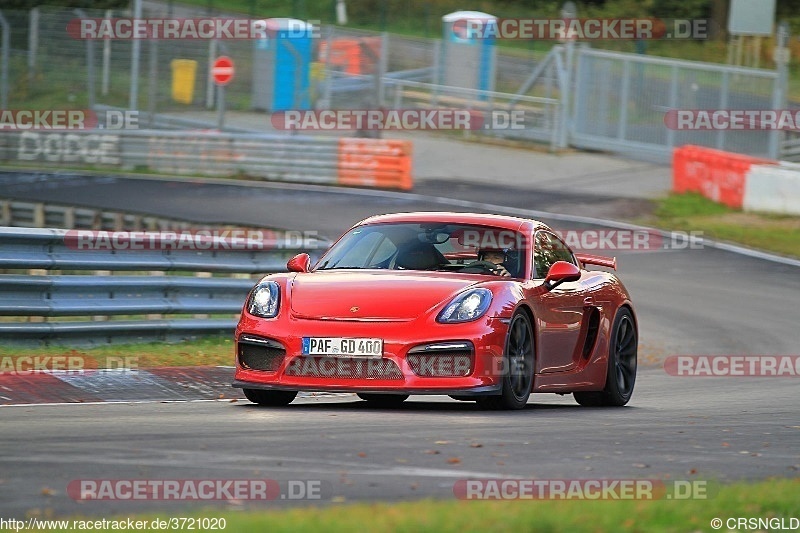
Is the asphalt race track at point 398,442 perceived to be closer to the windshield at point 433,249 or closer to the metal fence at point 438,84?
the windshield at point 433,249

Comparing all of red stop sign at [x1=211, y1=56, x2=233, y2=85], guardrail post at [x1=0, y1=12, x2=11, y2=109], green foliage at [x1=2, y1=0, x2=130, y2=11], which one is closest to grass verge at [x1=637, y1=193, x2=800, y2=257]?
red stop sign at [x1=211, y1=56, x2=233, y2=85]

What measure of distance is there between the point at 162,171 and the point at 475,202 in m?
6.87

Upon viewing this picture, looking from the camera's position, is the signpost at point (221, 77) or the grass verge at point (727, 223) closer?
the grass verge at point (727, 223)

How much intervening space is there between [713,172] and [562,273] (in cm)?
1828

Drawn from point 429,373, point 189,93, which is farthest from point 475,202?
point 429,373

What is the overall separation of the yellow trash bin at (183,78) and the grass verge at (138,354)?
2239 cm

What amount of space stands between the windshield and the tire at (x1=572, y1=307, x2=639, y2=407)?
128 cm

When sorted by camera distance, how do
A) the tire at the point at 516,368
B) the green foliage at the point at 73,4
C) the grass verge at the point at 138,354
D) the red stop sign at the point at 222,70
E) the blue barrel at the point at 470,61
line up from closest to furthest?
the tire at the point at 516,368 < the grass verge at the point at 138,354 < the red stop sign at the point at 222,70 < the blue barrel at the point at 470,61 < the green foliage at the point at 73,4

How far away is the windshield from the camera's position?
31.8 feet

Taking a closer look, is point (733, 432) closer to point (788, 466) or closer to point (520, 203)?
point (788, 466)

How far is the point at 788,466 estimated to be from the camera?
699 centimetres

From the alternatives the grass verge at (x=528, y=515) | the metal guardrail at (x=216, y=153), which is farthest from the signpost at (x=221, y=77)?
the grass verge at (x=528, y=515)

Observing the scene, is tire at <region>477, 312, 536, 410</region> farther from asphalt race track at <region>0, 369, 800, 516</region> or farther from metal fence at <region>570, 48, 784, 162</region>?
metal fence at <region>570, 48, 784, 162</region>

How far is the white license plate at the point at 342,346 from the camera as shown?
866 centimetres
